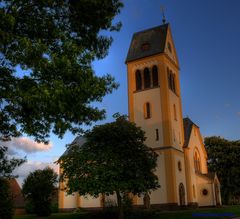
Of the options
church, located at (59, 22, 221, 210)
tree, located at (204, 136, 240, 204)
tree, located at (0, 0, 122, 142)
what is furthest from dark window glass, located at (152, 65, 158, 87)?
tree, located at (0, 0, 122, 142)

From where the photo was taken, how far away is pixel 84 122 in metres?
14.4

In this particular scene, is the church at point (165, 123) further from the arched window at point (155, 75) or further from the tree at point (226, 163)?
the tree at point (226, 163)

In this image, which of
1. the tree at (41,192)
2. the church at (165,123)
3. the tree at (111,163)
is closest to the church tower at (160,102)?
the church at (165,123)

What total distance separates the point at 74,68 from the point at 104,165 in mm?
15587

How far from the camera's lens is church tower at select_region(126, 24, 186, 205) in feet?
142

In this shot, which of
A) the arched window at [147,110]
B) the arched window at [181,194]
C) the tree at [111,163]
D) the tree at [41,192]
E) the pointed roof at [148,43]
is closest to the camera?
the tree at [111,163]

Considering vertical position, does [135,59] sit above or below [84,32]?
above

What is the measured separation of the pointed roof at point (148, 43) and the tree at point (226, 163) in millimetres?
25806

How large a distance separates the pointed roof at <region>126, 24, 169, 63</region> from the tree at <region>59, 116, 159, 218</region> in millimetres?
21429

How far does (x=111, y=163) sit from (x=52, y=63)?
16.3m

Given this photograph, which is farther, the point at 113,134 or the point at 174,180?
the point at 174,180

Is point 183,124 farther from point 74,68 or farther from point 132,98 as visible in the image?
point 74,68

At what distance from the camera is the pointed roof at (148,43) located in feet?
160

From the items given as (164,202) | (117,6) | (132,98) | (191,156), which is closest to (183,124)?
(191,156)
